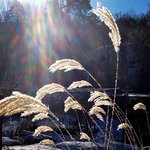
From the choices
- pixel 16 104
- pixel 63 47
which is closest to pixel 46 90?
pixel 16 104

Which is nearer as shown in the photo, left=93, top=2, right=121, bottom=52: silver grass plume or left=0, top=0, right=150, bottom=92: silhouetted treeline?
left=93, top=2, right=121, bottom=52: silver grass plume

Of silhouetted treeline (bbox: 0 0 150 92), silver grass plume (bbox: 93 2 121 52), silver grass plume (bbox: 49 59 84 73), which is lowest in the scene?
silver grass plume (bbox: 49 59 84 73)

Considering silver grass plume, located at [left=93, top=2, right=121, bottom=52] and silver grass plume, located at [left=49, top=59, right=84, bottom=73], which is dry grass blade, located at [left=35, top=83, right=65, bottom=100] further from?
silver grass plume, located at [left=93, top=2, right=121, bottom=52]

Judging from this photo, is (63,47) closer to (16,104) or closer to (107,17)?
(107,17)

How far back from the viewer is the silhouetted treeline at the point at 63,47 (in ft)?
71.7

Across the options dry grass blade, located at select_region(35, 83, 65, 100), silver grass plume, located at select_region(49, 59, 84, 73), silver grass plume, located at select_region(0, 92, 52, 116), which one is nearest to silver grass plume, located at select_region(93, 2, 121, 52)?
silver grass plume, located at select_region(49, 59, 84, 73)

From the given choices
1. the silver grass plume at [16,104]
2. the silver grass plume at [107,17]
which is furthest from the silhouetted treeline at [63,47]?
the silver grass plume at [16,104]

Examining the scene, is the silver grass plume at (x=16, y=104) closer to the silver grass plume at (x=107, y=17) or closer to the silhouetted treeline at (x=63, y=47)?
the silver grass plume at (x=107, y=17)

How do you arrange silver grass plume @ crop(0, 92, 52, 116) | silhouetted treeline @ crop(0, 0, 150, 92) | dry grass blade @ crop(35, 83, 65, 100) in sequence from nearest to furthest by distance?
silver grass plume @ crop(0, 92, 52, 116) → dry grass blade @ crop(35, 83, 65, 100) → silhouetted treeline @ crop(0, 0, 150, 92)

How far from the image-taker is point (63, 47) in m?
23.4

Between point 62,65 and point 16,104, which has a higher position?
point 62,65

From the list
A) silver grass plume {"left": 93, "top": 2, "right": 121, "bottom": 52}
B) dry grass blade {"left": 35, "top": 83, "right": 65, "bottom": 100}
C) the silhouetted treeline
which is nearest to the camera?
dry grass blade {"left": 35, "top": 83, "right": 65, "bottom": 100}

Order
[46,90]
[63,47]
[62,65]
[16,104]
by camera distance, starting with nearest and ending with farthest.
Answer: [16,104]
[46,90]
[62,65]
[63,47]

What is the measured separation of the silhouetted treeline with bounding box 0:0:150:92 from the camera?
71.7 feet
